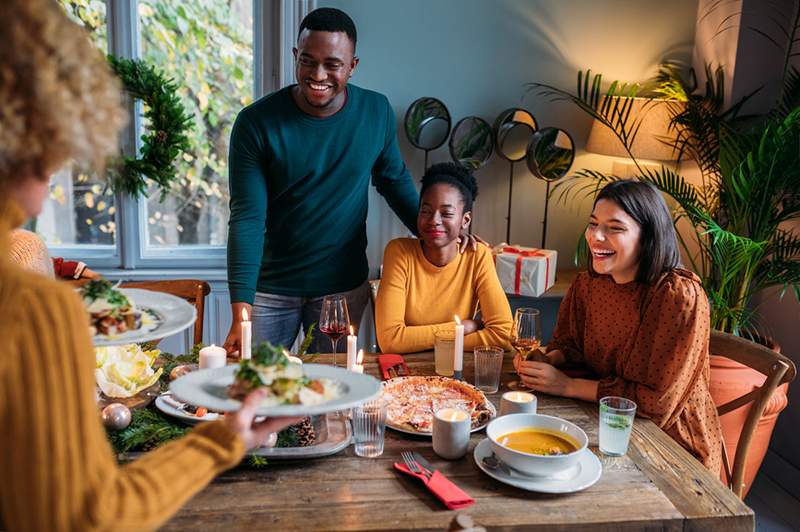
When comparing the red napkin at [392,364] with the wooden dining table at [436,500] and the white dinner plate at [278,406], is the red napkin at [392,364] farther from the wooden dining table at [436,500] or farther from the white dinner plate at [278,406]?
the white dinner plate at [278,406]

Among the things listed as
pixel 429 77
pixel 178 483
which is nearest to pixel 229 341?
pixel 178 483

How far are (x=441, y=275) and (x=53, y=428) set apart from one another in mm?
1599

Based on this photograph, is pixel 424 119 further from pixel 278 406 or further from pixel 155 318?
pixel 278 406

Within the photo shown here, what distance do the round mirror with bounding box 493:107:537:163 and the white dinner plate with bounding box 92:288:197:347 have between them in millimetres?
2334

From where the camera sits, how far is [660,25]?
346 cm

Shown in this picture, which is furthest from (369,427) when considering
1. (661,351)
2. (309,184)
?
(309,184)

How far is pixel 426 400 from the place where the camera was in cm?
166

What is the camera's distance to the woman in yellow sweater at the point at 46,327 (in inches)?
28.4

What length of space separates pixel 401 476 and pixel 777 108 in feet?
8.06

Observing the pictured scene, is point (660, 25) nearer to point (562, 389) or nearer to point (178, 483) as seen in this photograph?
point (562, 389)

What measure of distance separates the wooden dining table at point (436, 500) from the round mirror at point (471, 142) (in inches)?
79.3

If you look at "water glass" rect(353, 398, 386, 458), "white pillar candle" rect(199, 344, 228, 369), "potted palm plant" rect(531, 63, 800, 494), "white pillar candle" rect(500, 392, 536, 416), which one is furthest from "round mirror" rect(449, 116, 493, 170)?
"water glass" rect(353, 398, 386, 458)

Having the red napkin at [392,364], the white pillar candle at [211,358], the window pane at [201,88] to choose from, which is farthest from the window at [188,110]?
the white pillar candle at [211,358]

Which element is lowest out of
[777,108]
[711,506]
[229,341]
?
[711,506]
